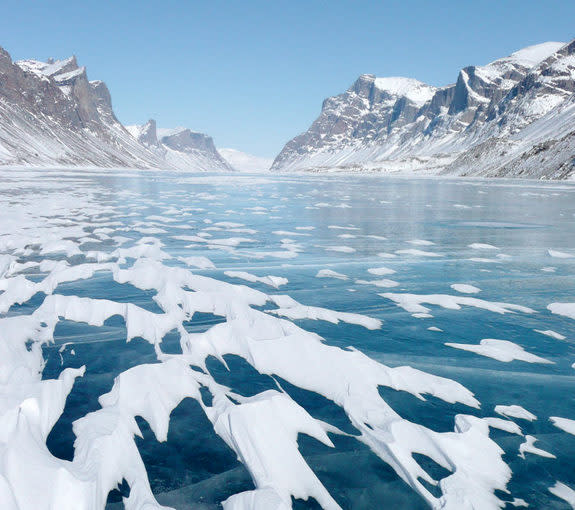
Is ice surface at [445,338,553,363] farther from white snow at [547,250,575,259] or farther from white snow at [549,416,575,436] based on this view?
white snow at [547,250,575,259]

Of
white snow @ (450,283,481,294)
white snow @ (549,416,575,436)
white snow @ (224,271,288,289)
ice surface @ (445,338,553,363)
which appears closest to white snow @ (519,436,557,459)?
white snow @ (549,416,575,436)

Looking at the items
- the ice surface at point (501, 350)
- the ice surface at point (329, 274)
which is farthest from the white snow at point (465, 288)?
the ice surface at point (501, 350)

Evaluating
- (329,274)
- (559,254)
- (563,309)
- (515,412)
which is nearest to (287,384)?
(515,412)

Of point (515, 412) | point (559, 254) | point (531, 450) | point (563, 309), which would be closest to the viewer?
point (531, 450)

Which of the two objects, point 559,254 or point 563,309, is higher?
point 559,254

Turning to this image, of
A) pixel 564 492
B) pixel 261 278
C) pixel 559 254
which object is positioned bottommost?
pixel 564 492

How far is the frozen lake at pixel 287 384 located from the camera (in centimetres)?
269

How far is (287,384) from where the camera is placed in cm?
398

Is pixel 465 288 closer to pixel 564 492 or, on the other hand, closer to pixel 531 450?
pixel 531 450

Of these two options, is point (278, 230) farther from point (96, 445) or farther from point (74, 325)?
point (96, 445)

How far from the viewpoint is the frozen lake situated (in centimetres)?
269

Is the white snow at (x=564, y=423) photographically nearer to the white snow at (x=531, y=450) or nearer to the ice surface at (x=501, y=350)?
the white snow at (x=531, y=450)

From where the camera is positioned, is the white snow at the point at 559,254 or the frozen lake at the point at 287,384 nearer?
the frozen lake at the point at 287,384

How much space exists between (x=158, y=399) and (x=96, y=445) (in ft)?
2.48
